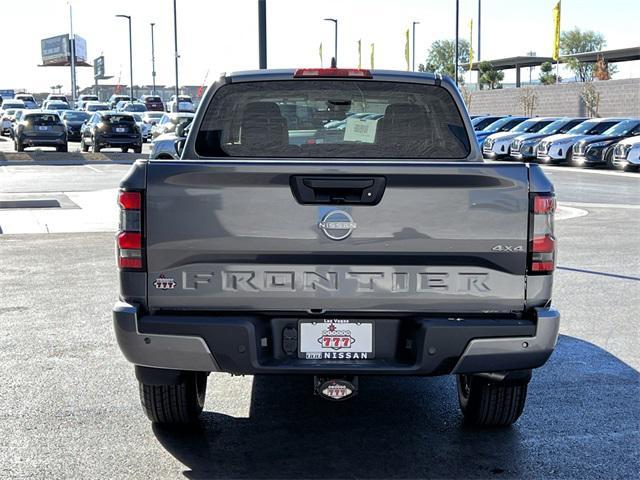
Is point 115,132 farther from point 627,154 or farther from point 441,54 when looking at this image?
point 441,54

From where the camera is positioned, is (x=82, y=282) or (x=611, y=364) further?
(x=82, y=282)

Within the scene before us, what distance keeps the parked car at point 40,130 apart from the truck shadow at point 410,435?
30.8 meters

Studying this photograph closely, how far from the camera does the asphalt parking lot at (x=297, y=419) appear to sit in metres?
4.66

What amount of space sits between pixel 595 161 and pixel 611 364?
2327cm

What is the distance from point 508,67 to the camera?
88.9 metres

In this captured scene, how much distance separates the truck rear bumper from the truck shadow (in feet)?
1.77

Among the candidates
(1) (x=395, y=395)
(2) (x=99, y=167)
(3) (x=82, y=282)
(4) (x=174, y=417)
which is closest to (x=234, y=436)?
(4) (x=174, y=417)

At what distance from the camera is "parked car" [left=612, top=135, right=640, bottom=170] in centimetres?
2702

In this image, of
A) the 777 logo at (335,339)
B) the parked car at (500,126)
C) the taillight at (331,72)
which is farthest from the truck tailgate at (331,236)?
the parked car at (500,126)

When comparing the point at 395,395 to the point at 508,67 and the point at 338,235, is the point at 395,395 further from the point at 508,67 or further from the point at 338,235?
the point at 508,67

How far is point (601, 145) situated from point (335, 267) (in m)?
26.1

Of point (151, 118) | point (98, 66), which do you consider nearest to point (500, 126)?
point (151, 118)

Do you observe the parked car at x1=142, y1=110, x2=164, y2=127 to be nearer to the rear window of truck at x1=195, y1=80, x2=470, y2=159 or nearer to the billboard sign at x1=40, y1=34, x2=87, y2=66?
the rear window of truck at x1=195, y1=80, x2=470, y2=159

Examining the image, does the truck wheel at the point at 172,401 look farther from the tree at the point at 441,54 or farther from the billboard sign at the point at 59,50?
the billboard sign at the point at 59,50
